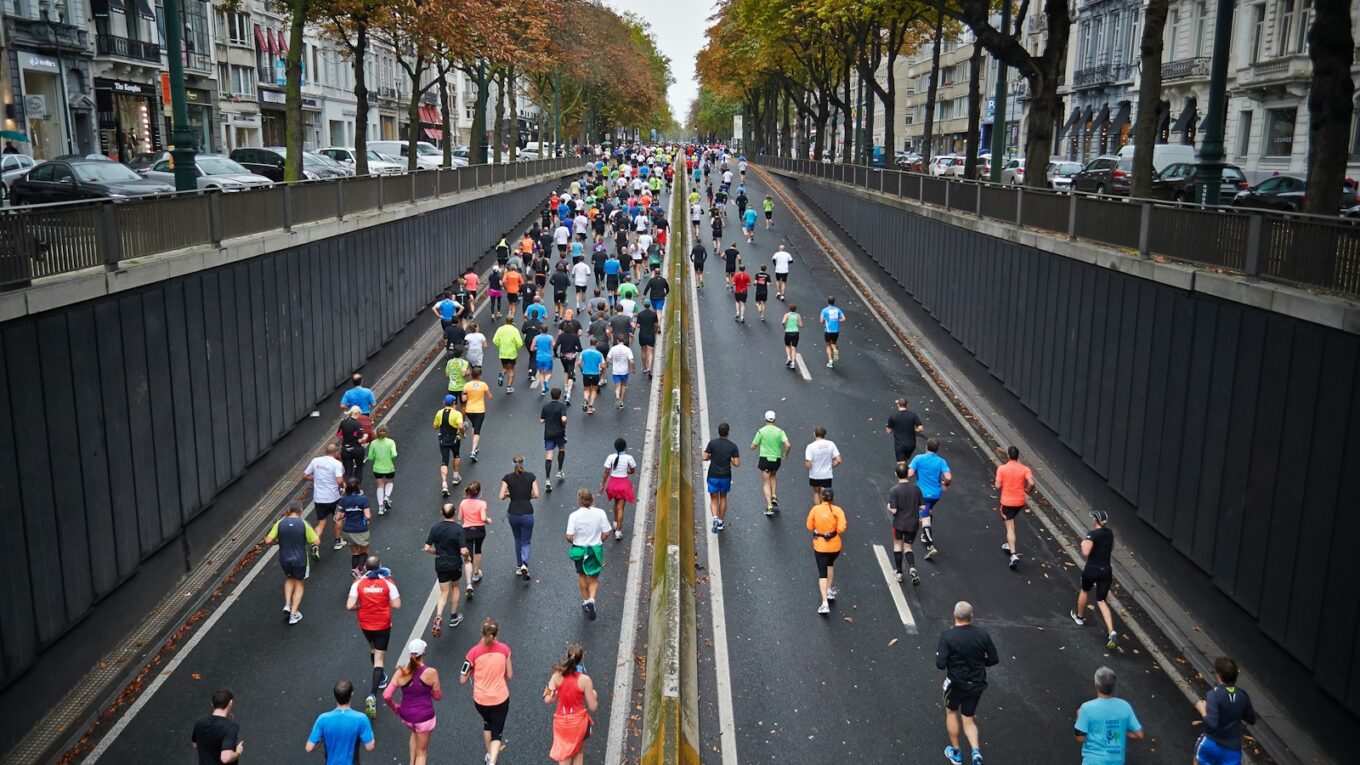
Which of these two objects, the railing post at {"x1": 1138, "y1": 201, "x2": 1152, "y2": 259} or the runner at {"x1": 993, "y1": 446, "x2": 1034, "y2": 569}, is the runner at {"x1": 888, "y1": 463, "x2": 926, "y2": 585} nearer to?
the runner at {"x1": 993, "y1": 446, "x2": 1034, "y2": 569}

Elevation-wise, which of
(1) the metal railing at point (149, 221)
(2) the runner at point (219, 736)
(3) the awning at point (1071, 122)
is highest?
(3) the awning at point (1071, 122)

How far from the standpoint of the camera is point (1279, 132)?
140 ft

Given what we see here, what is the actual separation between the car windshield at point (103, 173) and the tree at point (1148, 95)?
22334mm

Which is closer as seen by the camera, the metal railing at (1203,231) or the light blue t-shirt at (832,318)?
the metal railing at (1203,231)

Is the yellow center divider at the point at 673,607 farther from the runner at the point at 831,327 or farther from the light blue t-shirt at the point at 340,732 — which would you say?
the runner at the point at 831,327

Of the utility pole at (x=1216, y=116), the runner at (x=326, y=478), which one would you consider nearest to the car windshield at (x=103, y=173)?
the runner at (x=326, y=478)

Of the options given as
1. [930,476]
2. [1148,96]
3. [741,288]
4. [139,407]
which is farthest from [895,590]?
[741,288]

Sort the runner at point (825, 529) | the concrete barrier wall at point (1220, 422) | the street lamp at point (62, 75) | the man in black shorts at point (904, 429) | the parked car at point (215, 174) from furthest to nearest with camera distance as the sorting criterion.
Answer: the street lamp at point (62, 75) → the parked car at point (215, 174) → the man in black shorts at point (904, 429) → the runner at point (825, 529) → the concrete barrier wall at point (1220, 422)

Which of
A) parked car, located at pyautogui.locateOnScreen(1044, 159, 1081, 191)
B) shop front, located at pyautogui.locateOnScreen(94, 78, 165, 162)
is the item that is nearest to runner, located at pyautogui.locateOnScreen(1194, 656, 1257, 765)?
parked car, located at pyautogui.locateOnScreen(1044, 159, 1081, 191)

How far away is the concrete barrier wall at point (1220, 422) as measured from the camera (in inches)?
406

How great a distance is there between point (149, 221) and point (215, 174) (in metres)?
14.3

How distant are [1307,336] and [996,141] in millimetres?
19318

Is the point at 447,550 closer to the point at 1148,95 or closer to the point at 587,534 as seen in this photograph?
the point at 587,534

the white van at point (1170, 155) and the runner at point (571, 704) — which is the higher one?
the white van at point (1170, 155)
